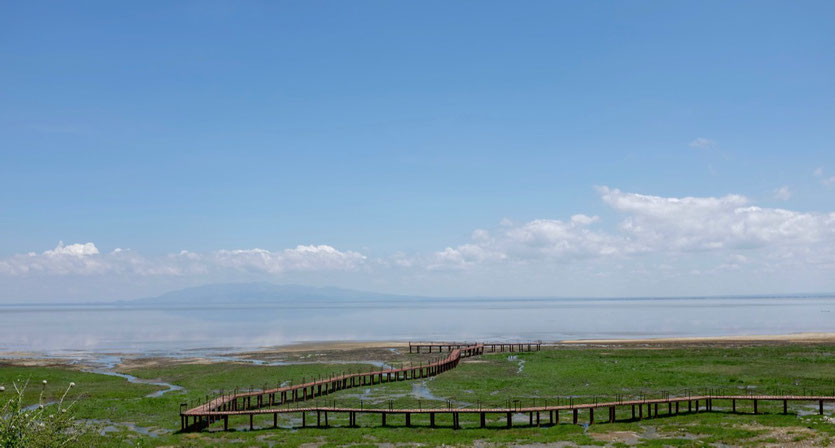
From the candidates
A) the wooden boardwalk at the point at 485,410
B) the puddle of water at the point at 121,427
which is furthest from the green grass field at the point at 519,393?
the wooden boardwalk at the point at 485,410

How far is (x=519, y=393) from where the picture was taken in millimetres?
49031

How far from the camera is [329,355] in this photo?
A: 287 ft

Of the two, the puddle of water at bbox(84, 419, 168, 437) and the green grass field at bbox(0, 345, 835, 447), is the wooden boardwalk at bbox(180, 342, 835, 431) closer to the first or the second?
the green grass field at bbox(0, 345, 835, 447)

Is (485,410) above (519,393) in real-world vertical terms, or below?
above

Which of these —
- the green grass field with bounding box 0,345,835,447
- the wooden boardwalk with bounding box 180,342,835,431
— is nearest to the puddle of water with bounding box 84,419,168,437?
the green grass field with bounding box 0,345,835,447

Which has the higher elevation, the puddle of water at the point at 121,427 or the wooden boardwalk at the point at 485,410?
the wooden boardwalk at the point at 485,410

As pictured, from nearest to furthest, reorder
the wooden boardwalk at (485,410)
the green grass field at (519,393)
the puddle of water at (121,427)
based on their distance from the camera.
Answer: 1. the green grass field at (519,393)
2. the puddle of water at (121,427)
3. the wooden boardwalk at (485,410)

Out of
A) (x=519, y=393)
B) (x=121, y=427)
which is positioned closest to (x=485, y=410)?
(x=519, y=393)

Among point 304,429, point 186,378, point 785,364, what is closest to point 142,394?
point 186,378

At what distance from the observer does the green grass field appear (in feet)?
111

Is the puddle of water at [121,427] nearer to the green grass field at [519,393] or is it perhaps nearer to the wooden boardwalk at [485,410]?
the green grass field at [519,393]

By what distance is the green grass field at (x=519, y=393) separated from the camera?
1334 inches

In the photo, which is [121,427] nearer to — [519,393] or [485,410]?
[485,410]

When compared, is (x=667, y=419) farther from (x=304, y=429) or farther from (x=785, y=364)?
(x=785, y=364)
